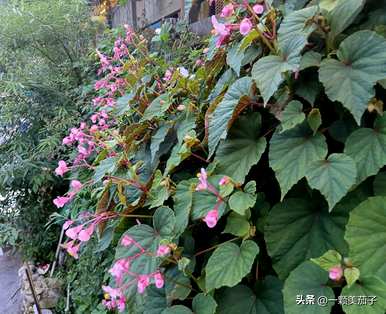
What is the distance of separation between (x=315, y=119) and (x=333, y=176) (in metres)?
0.13

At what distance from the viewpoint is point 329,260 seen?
0.60m

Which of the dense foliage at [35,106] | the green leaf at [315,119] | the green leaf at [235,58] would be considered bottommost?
the dense foliage at [35,106]

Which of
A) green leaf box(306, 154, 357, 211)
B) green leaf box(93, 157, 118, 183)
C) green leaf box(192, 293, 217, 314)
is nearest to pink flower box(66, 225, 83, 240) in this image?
green leaf box(93, 157, 118, 183)

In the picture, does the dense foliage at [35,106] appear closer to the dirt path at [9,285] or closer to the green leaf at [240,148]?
the dirt path at [9,285]

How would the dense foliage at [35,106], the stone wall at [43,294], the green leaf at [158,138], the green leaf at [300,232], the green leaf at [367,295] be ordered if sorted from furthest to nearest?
the dense foliage at [35,106], the stone wall at [43,294], the green leaf at [158,138], the green leaf at [300,232], the green leaf at [367,295]

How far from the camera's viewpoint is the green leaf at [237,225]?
2.39ft

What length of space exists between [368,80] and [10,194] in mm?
2720

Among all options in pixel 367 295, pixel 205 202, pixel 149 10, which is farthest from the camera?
pixel 149 10

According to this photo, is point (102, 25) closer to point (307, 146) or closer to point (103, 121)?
point (103, 121)

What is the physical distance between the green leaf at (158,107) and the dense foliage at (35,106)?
4.88 feet

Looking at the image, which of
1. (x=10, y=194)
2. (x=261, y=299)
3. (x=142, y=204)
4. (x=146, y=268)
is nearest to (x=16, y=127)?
(x=10, y=194)

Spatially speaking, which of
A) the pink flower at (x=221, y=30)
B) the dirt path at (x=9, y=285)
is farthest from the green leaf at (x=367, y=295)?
the dirt path at (x=9, y=285)

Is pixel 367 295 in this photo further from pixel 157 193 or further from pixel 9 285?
pixel 9 285

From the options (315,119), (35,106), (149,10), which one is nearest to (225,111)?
(315,119)
